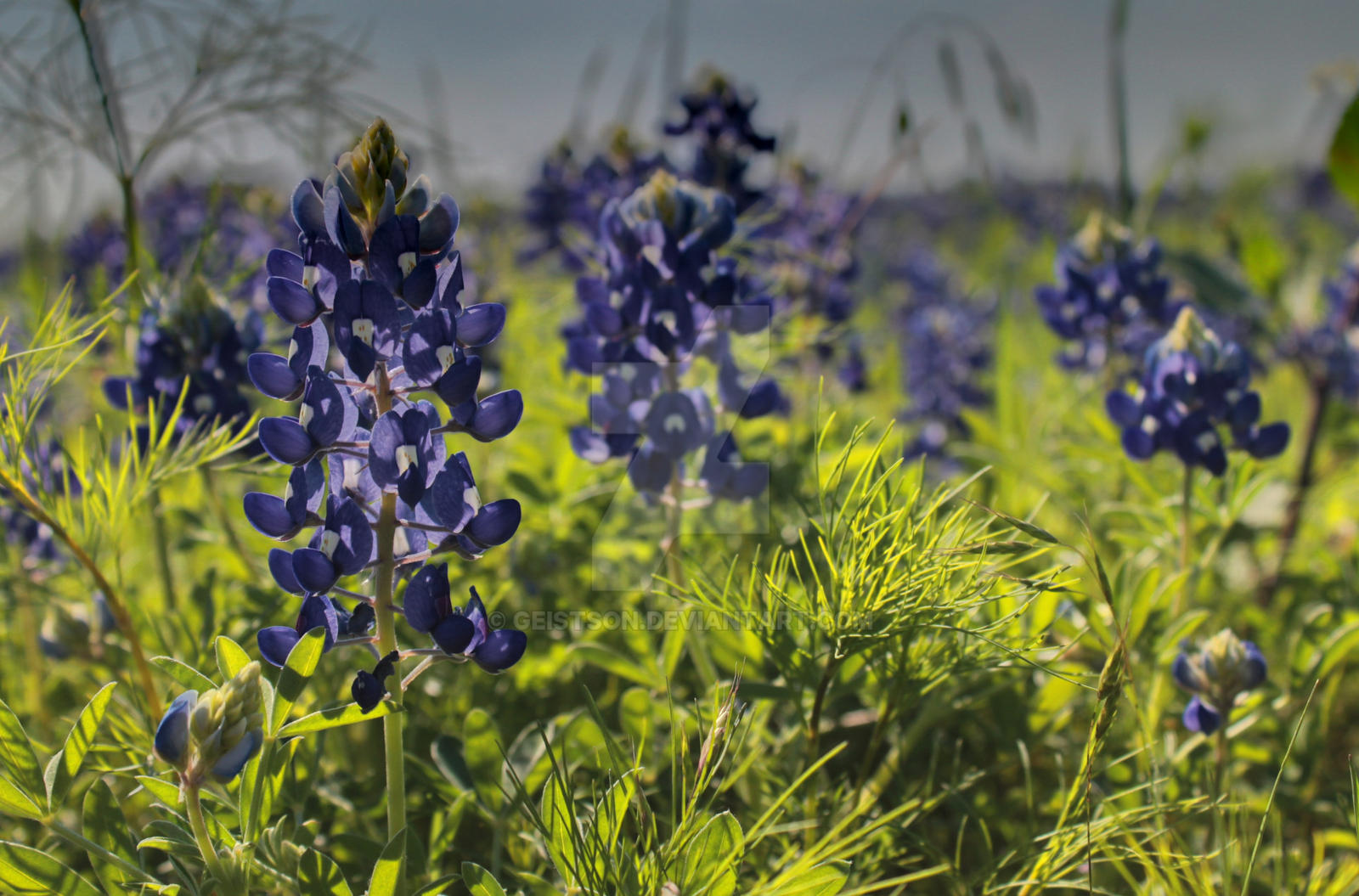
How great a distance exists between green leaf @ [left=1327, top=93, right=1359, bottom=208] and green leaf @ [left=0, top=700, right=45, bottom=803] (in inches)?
105

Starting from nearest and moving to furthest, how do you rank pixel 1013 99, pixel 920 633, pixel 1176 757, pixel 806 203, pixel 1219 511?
pixel 920 633
pixel 1176 757
pixel 1219 511
pixel 1013 99
pixel 806 203

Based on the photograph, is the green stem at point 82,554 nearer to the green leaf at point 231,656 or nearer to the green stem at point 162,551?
the green leaf at point 231,656

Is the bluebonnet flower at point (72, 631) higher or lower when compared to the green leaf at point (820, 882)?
higher

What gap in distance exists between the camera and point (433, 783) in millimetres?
1615

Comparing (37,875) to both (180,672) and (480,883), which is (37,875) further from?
(480,883)

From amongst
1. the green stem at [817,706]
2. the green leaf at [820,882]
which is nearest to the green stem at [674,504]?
the green stem at [817,706]

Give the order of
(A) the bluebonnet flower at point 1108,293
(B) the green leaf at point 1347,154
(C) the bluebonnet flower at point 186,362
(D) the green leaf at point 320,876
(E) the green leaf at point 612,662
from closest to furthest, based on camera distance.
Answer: (D) the green leaf at point 320,876
(E) the green leaf at point 612,662
(C) the bluebonnet flower at point 186,362
(B) the green leaf at point 1347,154
(A) the bluebonnet flower at point 1108,293

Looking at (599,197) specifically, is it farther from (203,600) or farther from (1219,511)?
(1219,511)

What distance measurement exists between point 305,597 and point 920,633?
0.96m

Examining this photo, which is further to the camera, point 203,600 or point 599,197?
point 599,197

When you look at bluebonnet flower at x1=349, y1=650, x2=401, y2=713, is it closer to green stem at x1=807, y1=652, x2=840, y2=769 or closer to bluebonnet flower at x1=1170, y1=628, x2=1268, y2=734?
green stem at x1=807, y1=652, x2=840, y2=769

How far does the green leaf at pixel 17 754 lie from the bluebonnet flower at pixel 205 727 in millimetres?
226

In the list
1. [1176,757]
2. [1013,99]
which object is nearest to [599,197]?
[1013,99]

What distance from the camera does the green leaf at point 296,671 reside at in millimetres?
1192
